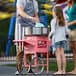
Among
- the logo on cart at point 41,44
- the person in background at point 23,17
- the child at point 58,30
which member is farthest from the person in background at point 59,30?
the person in background at point 23,17

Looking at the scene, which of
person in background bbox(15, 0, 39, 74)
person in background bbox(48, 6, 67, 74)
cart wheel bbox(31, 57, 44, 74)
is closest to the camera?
person in background bbox(15, 0, 39, 74)

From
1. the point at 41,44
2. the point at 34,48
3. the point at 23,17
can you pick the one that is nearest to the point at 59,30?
the point at 41,44

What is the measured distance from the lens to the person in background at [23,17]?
636cm

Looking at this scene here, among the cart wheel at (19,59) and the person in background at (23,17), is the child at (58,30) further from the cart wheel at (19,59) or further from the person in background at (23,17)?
the cart wheel at (19,59)

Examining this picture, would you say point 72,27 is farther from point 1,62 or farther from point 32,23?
point 1,62

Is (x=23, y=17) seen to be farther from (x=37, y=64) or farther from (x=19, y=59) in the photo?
(x=37, y=64)

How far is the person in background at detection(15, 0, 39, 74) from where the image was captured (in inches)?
250

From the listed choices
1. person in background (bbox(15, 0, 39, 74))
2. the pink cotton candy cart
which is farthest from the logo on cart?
person in background (bbox(15, 0, 39, 74))

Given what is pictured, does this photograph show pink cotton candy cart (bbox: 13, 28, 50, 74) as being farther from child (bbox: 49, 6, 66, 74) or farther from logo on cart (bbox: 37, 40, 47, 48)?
child (bbox: 49, 6, 66, 74)

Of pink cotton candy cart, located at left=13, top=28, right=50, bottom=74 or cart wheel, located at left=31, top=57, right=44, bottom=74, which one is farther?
cart wheel, located at left=31, top=57, right=44, bottom=74

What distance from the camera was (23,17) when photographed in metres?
6.36

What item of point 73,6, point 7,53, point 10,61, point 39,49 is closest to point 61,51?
point 39,49

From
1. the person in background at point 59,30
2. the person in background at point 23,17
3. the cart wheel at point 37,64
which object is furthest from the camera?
the cart wheel at point 37,64

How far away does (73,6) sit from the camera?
22.2 ft
